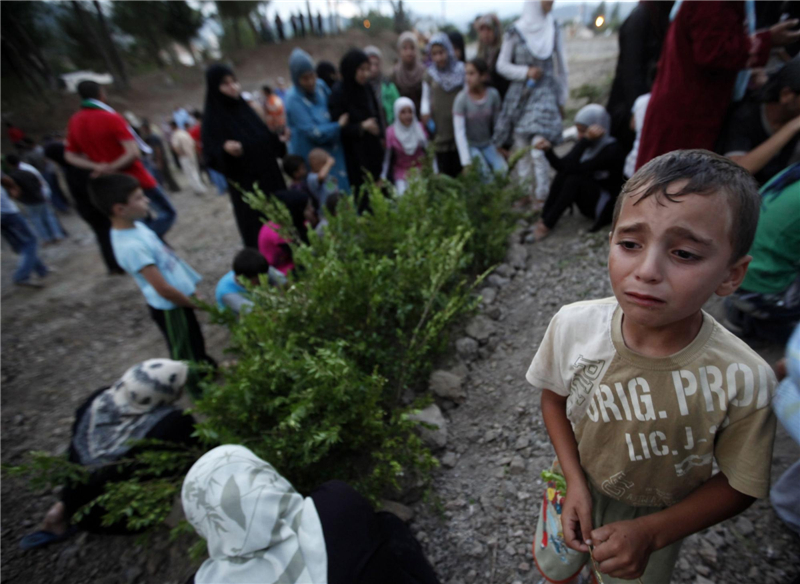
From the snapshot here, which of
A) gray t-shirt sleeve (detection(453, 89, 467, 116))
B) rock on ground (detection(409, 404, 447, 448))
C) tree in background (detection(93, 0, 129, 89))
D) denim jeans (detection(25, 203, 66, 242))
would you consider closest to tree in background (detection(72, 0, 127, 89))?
tree in background (detection(93, 0, 129, 89))

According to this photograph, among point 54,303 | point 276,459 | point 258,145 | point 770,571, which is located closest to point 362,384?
point 276,459

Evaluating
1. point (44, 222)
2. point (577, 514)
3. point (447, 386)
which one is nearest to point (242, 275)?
point (447, 386)

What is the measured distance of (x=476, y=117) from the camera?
14.4 feet

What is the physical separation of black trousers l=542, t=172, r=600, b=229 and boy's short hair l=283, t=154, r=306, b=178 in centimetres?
259

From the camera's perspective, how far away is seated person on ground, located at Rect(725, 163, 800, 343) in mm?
1798

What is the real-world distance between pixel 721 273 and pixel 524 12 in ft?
→ 13.5

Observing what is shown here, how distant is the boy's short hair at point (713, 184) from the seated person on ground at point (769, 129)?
1.95 meters

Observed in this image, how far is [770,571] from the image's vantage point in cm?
149

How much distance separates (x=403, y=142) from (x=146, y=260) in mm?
2948

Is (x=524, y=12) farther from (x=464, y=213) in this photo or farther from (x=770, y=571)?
(x=770, y=571)

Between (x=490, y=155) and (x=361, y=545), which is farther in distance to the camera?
(x=490, y=155)

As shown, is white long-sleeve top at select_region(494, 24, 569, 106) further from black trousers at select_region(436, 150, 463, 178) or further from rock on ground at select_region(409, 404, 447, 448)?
rock on ground at select_region(409, 404, 447, 448)

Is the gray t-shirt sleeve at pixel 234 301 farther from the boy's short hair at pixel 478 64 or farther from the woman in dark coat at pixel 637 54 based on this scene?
the woman in dark coat at pixel 637 54

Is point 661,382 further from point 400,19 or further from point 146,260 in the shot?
point 400,19
